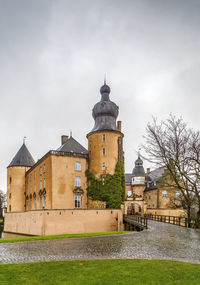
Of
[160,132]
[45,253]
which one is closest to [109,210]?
[160,132]

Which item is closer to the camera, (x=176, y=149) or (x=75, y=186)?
(x=176, y=149)

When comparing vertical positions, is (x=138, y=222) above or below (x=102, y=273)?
below

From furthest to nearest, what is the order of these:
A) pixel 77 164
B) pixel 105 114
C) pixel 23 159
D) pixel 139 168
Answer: pixel 139 168, pixel 23 159, pixel 105 114, pixel 77 164

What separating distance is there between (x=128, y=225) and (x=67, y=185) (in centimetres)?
845

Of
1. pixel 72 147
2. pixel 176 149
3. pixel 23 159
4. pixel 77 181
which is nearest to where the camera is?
pixel 176 149

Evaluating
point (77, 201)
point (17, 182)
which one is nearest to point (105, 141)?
point (77, 201)

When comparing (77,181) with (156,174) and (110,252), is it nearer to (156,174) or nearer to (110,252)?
(110,252)

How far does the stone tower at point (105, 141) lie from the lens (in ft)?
105

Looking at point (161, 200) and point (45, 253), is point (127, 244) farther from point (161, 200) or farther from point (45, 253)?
point (161, 200)

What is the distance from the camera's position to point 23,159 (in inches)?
1710

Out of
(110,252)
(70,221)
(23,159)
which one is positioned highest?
(23,159)

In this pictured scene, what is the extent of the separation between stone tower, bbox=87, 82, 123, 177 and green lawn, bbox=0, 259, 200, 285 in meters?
23.6

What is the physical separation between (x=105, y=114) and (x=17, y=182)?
19.9 meters

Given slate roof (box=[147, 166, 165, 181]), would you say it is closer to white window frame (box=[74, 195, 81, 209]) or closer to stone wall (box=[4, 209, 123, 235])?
stone wall (box=[4, 209, 123, 235])
